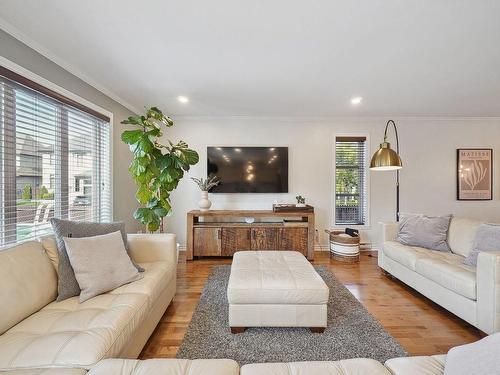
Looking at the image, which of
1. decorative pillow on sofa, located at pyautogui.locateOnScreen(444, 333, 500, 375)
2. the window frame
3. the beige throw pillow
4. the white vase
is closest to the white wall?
the window frame

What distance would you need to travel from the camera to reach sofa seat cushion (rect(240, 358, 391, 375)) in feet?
2.88

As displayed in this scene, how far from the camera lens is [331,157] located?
403 cm

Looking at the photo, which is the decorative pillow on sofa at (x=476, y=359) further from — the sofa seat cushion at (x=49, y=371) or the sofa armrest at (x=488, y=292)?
the sofa seat cushion at (x=49, y=371)

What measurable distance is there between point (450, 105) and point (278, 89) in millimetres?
2693

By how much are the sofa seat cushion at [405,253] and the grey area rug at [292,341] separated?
80 cm

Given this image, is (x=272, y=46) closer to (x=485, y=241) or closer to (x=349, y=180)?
(x=485, y=241)

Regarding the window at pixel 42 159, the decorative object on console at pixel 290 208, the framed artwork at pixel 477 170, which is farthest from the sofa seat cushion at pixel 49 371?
the framed artwork at pixel 477 170

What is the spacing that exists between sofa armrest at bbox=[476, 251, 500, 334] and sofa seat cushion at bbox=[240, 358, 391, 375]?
1418 millimetres

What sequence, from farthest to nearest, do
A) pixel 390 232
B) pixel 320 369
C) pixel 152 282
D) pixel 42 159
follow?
pixel 390 232 < pixel 42 159 < pixel 152 282 < pixel 320 369

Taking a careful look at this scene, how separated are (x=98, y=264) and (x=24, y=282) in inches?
14.5

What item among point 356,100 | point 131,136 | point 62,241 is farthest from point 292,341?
point 356,100

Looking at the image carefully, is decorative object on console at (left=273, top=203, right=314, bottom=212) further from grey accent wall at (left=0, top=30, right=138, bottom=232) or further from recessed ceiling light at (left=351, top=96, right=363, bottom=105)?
grey accent wall at (left=0, top=30, right=138, bottom=232)

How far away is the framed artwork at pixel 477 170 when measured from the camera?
401 centimetres

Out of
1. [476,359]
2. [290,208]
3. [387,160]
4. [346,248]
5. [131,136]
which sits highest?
[131,136]
